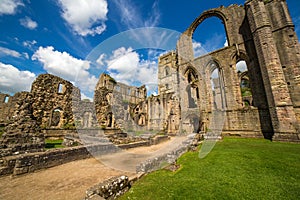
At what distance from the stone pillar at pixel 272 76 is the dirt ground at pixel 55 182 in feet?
35.1

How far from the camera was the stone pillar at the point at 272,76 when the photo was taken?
8344 millimetres

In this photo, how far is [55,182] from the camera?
349 centimetres

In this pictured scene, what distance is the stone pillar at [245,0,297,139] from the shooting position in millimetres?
8344

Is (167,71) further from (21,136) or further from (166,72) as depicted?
(21,136)

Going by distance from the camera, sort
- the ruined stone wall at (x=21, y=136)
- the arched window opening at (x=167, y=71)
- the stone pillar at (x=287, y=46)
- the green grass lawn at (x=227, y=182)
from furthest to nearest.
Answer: the arched window opening at (x=167, y=71) → the stone pillar at (x=287, y=46) → the ruined stone wall at (x=21, y=136) → the green grass lawn at (x=227, y=182)

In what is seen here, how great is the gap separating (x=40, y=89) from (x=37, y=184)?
1138 cm

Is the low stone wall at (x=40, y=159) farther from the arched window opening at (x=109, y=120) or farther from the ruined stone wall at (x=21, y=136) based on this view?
the arched window opening at (x=109, y=120)

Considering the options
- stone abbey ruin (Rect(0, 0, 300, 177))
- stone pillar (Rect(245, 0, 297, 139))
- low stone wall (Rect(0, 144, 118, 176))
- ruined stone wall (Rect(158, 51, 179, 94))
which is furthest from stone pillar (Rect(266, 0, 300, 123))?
ruined stone wall (Rect(158, 51, 179, 94))

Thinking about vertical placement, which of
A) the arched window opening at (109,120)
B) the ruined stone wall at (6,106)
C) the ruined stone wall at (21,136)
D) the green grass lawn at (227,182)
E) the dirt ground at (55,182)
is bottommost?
the dirt ground at (55,182)

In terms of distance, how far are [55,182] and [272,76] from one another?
13.6 metres

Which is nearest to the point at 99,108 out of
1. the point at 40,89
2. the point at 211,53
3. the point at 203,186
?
the point at 40,89

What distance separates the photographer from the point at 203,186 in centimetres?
294

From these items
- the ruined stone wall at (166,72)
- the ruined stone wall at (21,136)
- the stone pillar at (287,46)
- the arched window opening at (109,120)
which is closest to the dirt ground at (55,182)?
the ruined stone wall at (21,136)

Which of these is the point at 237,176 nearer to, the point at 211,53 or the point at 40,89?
the point at 211,53
